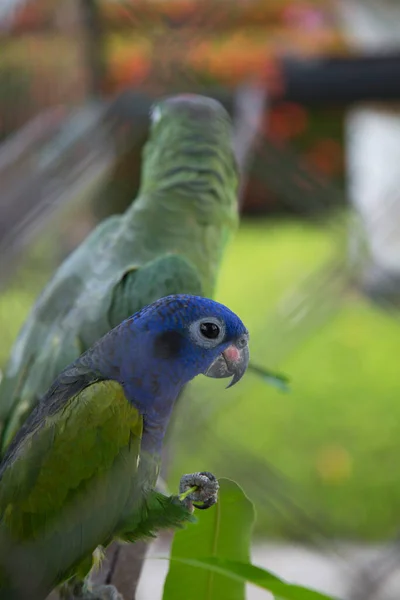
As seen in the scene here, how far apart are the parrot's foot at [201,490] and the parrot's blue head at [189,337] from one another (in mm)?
59

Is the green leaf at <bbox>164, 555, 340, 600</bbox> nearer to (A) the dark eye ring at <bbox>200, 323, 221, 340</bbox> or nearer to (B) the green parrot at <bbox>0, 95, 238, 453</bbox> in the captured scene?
(A) the dark eye ring at <bbox>200, 323, 221, 340</bbox>

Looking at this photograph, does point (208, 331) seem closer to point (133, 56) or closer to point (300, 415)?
point (133, 56)

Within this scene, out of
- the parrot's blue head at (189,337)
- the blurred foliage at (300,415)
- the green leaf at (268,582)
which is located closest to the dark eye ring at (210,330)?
the parrot's blue head at (189,337)

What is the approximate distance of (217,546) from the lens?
0.49 m

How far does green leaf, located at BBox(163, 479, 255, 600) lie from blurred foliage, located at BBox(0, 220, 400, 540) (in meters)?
0.57

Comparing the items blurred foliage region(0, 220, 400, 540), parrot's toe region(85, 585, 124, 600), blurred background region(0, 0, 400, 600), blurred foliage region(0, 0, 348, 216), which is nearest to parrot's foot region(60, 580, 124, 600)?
parrot's toe region(85, 585, 124, 600)

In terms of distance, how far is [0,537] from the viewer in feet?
1.43

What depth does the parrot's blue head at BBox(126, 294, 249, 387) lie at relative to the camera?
1.45 feet

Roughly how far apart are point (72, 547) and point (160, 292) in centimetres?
25

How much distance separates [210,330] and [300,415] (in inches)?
66.6

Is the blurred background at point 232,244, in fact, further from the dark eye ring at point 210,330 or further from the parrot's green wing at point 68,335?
the dark eye ring at point 210,330

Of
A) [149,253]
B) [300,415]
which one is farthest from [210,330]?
[300,415]

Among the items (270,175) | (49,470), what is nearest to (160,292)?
(49,470)

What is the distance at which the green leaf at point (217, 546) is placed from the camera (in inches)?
19.0
